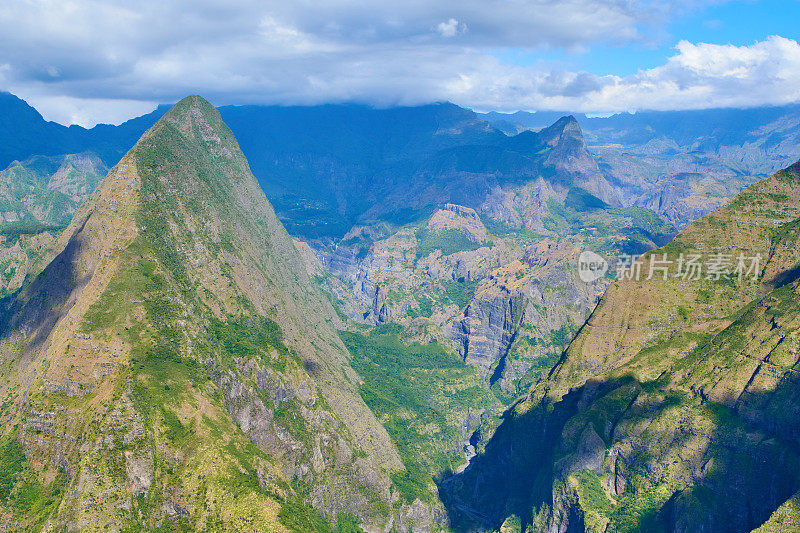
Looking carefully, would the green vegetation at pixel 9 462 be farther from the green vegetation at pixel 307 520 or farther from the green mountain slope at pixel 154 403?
the green vegetation at pixel 307 520

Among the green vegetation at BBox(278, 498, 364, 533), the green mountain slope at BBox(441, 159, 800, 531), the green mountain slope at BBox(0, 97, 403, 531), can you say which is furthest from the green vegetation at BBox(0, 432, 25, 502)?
the green mountain slope at BBox(441, 159, 800, 531)

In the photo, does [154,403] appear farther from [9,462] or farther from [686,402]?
[686,402]

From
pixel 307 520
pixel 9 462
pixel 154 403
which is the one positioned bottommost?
pixel 307 520

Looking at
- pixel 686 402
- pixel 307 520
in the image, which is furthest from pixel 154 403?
pixel 686 402

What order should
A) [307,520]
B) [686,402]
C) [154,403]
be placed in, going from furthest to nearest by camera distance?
[686,402], [307,520], [154,403]

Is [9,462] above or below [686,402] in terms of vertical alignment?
below

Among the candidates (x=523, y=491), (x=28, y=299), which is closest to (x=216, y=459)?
(x=28, y=299)

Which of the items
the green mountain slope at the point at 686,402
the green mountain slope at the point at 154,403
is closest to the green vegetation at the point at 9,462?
the green mountain slope at the point at 154,403
